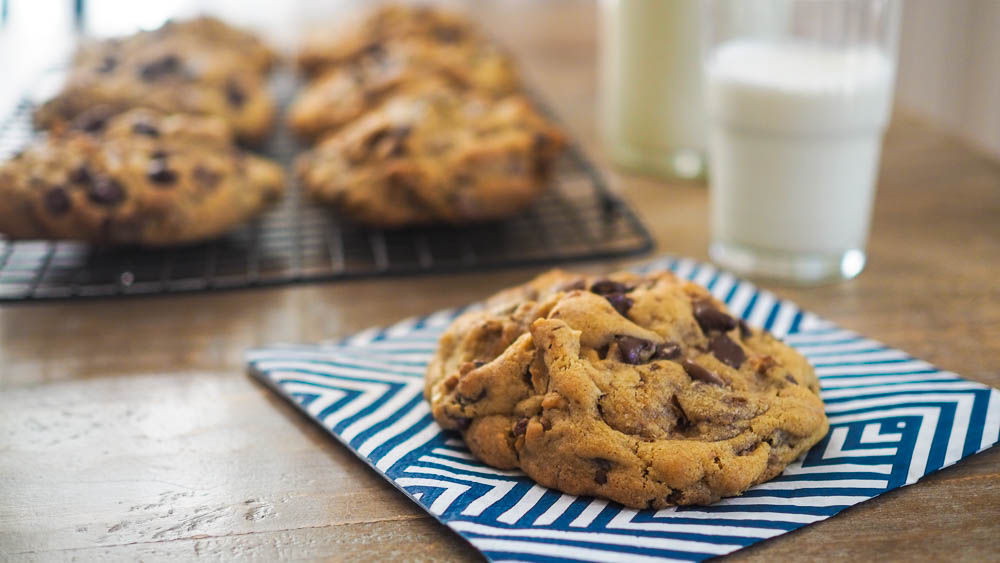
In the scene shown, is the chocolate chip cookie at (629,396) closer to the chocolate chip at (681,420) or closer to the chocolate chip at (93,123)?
the chocolate chip at (681,420)

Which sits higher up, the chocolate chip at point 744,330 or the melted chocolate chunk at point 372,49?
the melted chocolate chunk at point 372,49

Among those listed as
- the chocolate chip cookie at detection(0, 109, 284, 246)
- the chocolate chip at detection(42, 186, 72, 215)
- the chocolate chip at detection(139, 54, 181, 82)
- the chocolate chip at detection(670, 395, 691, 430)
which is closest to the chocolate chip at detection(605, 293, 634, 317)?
the chocolate chip at detection(670, 395, 691, 430)

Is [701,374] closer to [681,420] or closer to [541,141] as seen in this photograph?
[681,420]

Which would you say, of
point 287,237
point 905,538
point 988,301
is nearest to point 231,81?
point 287,237

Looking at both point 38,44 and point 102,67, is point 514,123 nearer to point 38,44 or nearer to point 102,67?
point 102,67

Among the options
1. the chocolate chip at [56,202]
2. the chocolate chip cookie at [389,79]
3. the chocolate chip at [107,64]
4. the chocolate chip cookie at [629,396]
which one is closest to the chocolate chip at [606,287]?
the chocolate chip cookie at [629,396]

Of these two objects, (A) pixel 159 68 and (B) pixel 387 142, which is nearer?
(B) pixel 387 142

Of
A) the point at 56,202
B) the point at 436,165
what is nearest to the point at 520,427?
the point at 436,165
